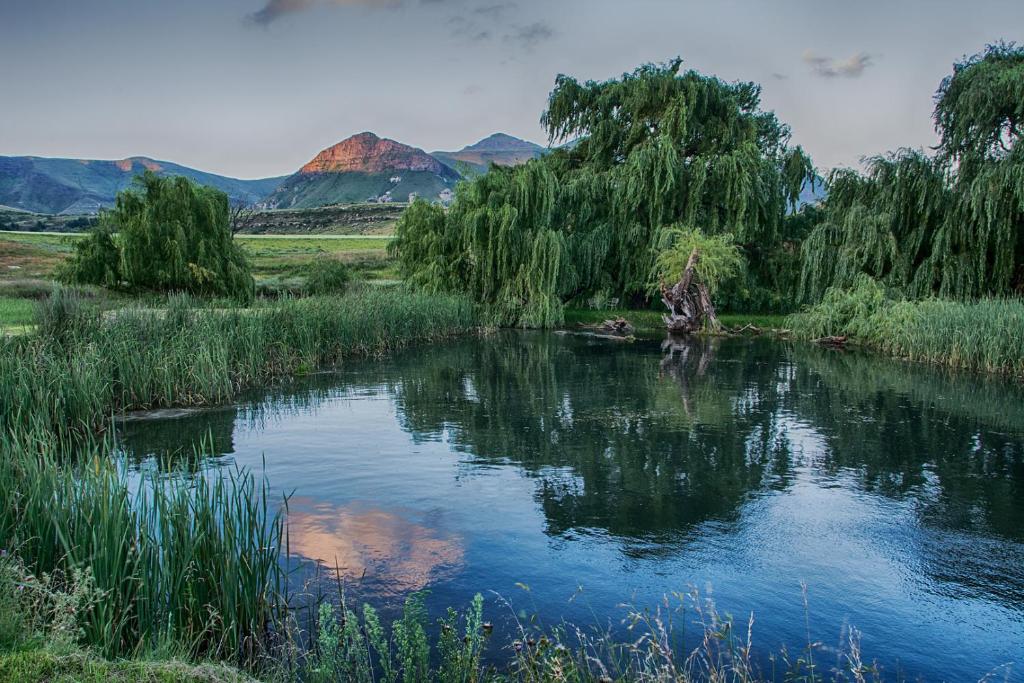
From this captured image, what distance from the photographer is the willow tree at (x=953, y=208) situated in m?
20.6

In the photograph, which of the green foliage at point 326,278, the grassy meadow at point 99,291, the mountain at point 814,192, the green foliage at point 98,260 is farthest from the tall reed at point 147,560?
the green foliage at point 326,278

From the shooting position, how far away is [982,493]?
28.4 ft

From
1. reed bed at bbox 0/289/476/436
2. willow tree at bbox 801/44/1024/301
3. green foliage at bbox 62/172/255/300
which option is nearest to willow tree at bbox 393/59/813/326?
willow tree at bbox 801/44/1024/301

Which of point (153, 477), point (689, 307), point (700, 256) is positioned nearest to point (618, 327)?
point (689, 307)

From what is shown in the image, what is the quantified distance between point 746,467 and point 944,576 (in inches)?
137

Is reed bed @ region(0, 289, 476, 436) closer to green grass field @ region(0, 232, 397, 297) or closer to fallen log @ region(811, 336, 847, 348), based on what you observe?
green grass field @ region(0, 232, 397, 297)

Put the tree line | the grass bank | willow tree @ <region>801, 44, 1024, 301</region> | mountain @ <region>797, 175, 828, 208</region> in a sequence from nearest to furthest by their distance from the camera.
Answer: the grass bank < willow tree @ <region>801, 44, 1024, 301</region> < the tree line < mountain @ <region>797, 175, 828, 208</region>

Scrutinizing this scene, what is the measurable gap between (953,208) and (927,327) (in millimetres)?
5276

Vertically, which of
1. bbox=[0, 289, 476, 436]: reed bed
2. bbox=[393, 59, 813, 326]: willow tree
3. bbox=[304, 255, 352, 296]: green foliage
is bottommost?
bbox=[0, 289, 476, 436]: reed bed

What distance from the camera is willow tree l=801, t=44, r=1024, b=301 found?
20641 mm

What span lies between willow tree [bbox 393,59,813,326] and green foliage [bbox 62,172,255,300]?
23.7 ft

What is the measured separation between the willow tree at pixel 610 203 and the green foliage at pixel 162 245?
23.7 ft

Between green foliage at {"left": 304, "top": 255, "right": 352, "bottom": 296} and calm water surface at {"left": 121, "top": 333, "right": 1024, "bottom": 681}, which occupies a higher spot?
green foliage at {"left": 304, "top": 255, "right": 352, "bottom": 296}

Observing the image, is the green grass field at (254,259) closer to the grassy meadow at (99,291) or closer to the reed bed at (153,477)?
the grassy meadow at (99,291)
